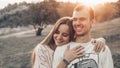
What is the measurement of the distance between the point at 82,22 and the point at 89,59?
385 millimetres

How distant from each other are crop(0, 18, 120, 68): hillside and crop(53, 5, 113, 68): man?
0.13 metres

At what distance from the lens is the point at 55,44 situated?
494 centimetres

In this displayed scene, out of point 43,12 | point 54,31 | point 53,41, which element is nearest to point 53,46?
point 53,41

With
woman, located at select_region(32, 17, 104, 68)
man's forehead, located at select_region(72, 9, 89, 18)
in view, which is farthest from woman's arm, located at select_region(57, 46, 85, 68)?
man's forehead, located at select_region(72, 9, 89, 18)

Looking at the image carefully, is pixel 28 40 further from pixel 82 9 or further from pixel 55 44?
pixel 82 9

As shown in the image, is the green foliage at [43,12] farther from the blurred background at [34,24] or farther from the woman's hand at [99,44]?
the woman's hand at [99,44]

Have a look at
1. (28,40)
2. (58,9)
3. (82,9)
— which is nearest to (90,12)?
(82,9)

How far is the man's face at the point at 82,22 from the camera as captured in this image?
15.8ft

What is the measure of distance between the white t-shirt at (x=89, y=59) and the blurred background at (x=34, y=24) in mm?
168

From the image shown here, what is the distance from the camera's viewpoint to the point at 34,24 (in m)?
5.17

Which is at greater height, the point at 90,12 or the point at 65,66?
the point at 90,12

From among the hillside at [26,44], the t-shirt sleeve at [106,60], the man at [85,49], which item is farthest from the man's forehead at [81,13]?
the t-shirt sleeve at [106,60]

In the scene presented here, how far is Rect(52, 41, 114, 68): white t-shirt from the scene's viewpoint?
4.78 m

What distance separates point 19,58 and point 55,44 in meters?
0.49
